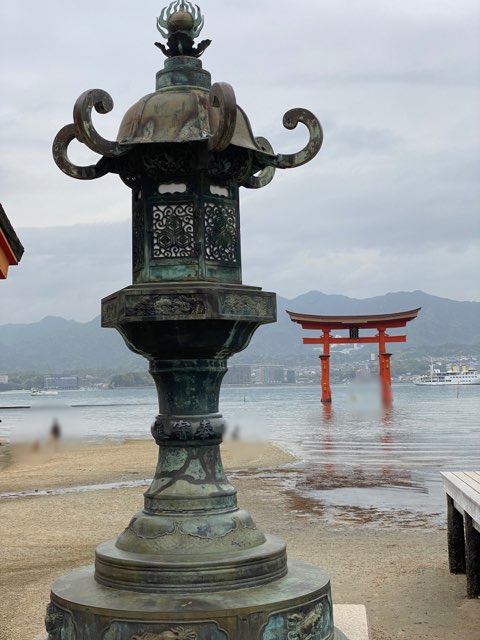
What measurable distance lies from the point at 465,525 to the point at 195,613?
162 inches

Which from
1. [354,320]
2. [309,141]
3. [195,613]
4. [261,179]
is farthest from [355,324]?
[195,613]

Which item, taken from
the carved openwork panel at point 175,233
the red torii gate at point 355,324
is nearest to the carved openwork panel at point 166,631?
the carved openwork panel at point 175,233

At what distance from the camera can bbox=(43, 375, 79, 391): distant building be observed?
176625 mm

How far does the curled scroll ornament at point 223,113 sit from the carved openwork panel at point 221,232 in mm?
416

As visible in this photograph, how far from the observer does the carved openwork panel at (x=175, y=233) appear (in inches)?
174

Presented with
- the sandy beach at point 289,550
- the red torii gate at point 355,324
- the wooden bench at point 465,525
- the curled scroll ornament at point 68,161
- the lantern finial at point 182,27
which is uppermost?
the red torii gate at point 355,324

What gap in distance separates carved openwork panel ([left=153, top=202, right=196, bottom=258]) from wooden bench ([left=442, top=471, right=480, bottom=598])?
353 cm

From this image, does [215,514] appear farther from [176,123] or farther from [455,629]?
[455,629]

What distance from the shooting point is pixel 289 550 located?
28.7 ft

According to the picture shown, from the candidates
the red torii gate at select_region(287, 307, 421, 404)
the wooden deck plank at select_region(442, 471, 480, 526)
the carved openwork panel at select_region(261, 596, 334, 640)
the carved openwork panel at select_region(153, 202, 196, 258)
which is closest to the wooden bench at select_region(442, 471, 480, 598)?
the wooden deck plank at select_region(442, 471, 480, 526)

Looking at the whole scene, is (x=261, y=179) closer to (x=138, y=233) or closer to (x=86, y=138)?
(x=138, y=233)

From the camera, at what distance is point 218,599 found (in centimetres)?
388

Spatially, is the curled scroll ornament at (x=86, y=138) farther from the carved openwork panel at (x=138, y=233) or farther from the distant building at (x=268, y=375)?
the distant building at (x=268, y=375)

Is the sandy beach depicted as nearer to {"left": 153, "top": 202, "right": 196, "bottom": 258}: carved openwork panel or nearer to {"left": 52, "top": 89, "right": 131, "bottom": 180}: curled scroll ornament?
{"left": 153, "top": 202, "right": 196, "bottom": 258}: carved openwork panel
